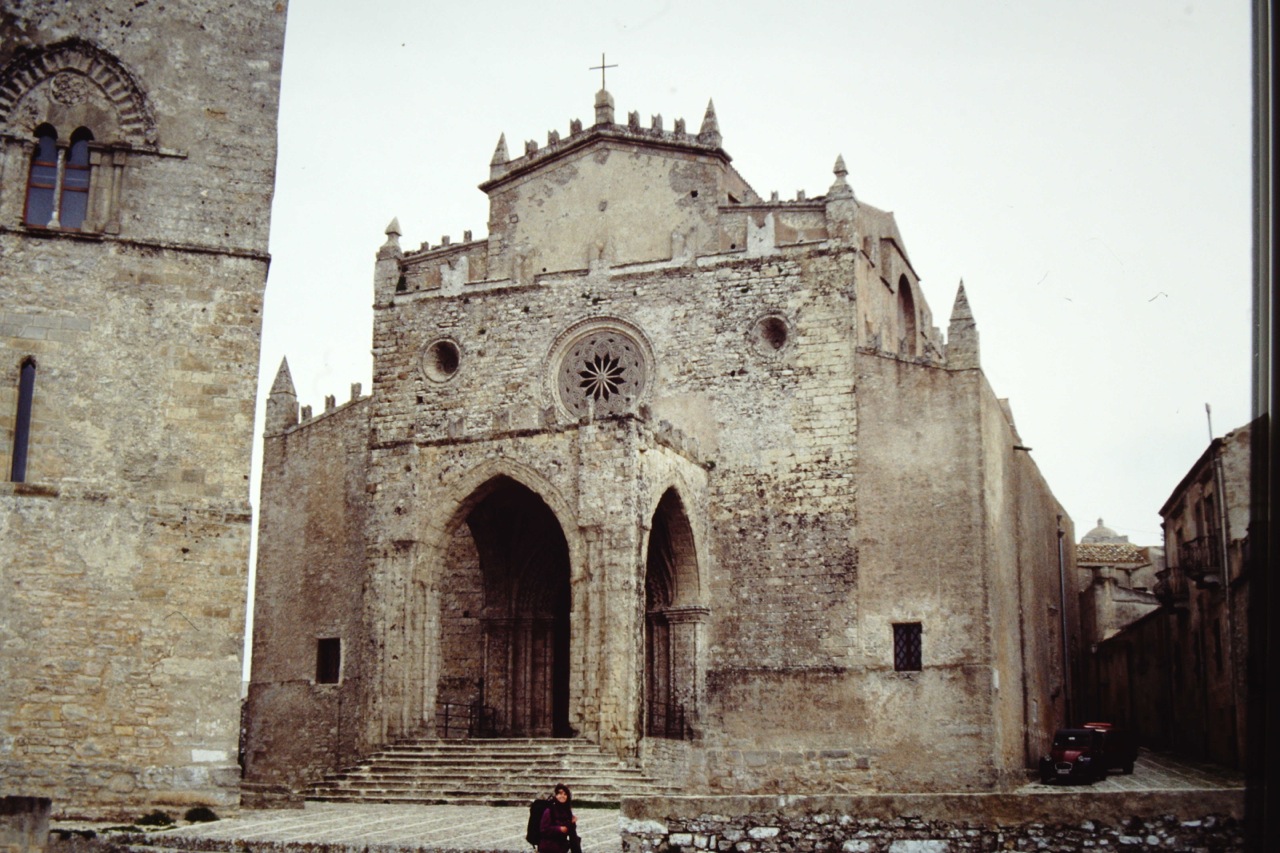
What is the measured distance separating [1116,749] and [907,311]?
10884 millimetres

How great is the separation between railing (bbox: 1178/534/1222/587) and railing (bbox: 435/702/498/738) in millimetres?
13891

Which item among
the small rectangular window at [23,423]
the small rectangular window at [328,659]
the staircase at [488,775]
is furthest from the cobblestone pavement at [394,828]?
the small rectangular window at [328,659]

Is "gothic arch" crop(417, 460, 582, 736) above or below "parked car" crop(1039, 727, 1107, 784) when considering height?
above

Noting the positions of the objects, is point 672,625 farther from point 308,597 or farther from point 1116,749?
point 1116,749

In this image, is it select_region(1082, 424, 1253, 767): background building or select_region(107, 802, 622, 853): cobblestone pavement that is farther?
select_region(1082, 424, 1253, 767): background building

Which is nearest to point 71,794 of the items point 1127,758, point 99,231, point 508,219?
point 99,231

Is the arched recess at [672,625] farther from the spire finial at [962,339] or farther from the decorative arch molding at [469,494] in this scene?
the spire finial at [962,339]

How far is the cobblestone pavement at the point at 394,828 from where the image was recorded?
42.8ft

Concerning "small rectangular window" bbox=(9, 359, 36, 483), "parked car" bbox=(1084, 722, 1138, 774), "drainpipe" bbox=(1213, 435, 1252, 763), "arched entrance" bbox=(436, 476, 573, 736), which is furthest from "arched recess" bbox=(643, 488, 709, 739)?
"small rectangular window" bbox=(9, 359, 36, 483)

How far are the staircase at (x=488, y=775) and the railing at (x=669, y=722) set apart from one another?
10.3 ft

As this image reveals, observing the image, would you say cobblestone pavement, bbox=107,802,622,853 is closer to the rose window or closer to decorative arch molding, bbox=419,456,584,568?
decorative arch molding, bbox=419,456,584,568

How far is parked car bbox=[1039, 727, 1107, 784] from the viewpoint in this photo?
23.3 metres

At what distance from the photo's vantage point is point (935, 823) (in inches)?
412

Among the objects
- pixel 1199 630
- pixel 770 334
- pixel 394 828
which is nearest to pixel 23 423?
pixel 394 828
